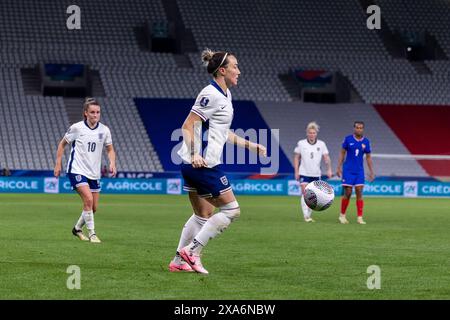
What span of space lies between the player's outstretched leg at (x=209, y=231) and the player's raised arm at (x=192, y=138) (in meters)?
0.71

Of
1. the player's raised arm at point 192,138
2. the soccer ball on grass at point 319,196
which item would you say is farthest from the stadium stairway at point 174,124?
the player's raised arm at point 192,138

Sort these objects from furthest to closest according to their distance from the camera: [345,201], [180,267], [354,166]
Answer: [345,201]
[354,166]
[180,267]

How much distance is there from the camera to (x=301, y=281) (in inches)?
387

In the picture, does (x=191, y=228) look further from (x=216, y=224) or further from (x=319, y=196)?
(x=319, y=196)

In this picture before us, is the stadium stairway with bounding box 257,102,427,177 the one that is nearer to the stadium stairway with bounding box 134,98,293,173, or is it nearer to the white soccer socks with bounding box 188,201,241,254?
the stadium stairway with bounding box 134,98,293,173

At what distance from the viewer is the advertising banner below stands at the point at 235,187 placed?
38.2 metres

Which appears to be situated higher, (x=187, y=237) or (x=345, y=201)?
(x=345, y=201)

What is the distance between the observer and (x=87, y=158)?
15094mm

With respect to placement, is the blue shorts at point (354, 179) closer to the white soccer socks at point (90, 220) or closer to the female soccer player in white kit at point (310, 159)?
the female soccer player in white kit at point (310, 159)

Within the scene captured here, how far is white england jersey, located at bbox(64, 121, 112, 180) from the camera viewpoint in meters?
15.1

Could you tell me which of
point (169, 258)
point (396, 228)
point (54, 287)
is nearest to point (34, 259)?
point (169, 258)

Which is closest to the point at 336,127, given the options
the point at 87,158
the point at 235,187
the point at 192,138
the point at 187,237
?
the point at 235,187

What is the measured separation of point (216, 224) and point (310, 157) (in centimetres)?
1260
